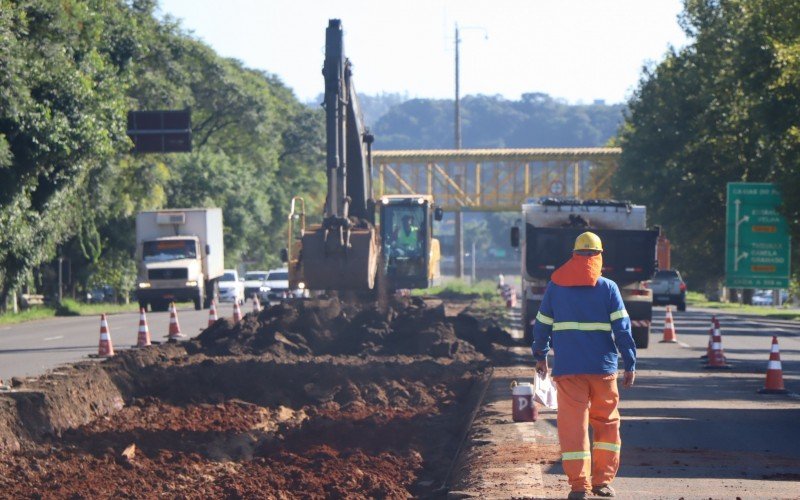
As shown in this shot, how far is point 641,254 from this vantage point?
25.1 m

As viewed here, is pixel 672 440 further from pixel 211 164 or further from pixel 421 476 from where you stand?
pixel 211 164

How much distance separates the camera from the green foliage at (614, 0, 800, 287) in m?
35.5

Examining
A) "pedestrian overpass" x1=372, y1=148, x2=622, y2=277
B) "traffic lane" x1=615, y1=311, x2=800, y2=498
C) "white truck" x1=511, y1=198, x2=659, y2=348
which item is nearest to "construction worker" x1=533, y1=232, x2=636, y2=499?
"traffic lane" x1=615, y1=311, x2=800, y2=498

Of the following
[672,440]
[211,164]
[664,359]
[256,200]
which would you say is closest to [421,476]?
[672,440]

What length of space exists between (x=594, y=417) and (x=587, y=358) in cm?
43

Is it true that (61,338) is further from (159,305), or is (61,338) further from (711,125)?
(711,125)

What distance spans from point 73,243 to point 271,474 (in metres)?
41.9

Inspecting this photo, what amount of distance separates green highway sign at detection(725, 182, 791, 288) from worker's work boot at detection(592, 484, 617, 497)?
2228cm

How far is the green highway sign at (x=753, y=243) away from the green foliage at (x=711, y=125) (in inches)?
38.7

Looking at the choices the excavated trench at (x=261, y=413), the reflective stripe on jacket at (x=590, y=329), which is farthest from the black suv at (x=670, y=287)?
the reflective stripe on jacket at (x=590, y=329)

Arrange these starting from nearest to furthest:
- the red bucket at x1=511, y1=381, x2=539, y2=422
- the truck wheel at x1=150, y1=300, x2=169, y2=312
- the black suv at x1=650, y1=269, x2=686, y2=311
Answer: the red bucket at x1=511, y1=381, x2=539, y2=422 → the truck wheel at x1=150, y1=300, x2=169, y2=312 → the black suv at x1=650, y1=269, x2=686, y2=311

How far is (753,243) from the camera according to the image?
101 feet

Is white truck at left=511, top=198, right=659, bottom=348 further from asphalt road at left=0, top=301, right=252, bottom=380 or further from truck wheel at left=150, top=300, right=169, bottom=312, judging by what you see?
truck wheel at left=150, top=300, right=169, bottom=312

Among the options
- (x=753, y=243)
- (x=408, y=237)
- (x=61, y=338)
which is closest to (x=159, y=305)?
(x=408, y=237)
